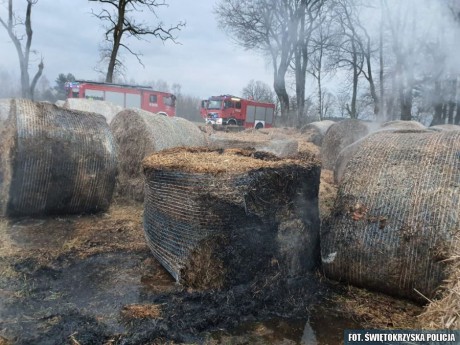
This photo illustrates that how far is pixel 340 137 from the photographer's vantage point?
422 inches

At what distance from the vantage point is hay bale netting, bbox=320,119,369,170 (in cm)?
1066

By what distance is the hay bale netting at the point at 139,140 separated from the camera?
22.9 feet

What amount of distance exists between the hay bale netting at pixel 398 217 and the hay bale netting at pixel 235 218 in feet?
1.09

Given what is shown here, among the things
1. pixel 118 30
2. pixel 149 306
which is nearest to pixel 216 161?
pixel 149 306

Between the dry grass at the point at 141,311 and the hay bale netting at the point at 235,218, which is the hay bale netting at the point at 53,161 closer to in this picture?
the hay bale netting at the point at 235,218

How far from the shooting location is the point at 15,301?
342cm

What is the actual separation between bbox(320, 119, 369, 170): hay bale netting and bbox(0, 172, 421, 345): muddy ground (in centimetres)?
715

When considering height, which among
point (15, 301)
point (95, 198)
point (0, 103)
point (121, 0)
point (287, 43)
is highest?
point (121, 0)

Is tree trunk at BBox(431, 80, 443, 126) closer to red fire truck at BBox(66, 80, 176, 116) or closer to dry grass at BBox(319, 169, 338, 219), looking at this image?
dry grass at BBox(319, 169, 338, 219)

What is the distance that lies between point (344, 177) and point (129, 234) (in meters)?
2.88

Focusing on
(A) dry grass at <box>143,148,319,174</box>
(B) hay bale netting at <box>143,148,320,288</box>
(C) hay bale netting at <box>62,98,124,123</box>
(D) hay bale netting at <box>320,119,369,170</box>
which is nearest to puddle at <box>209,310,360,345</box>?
(B) hay bale netting at <box>143,148,320,288</box>

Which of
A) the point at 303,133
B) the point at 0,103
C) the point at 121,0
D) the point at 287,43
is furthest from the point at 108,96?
the point at 0,103

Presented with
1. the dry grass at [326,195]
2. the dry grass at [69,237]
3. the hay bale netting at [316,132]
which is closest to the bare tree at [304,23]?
the hay bale netting at [316,132]

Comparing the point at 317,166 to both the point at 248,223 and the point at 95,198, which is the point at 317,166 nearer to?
the point at 248,223
